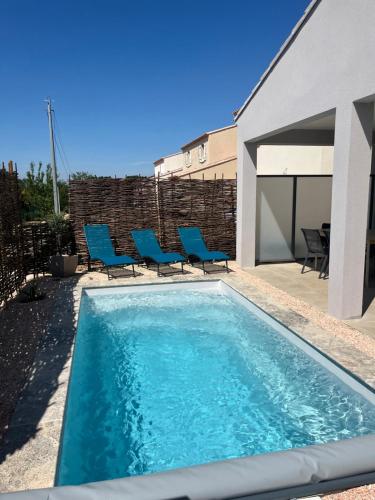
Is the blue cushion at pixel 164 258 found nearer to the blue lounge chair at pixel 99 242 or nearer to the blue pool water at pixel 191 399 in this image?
the blue lounge chair at pixel 99 242

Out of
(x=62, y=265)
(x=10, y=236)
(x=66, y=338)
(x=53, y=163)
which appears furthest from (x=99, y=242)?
(x=53, y=163)

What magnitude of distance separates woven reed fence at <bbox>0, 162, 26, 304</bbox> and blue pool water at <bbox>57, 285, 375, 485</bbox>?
1.87 metres

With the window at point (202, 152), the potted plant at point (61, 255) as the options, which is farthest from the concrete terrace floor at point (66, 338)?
the window at point (202, 152)

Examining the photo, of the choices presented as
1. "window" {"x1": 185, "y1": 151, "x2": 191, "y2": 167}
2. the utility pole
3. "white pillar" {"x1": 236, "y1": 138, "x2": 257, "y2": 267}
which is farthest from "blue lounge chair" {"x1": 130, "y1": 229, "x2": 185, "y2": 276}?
"window" {"x1": 185, "y1": 151, "x2": 191, "y2": 167}

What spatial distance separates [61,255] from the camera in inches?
409

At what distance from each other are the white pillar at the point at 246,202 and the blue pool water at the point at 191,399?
4.07 meters

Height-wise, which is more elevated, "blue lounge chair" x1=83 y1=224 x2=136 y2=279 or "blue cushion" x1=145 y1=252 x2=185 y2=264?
"blue lounge chair" x1=83 y1=224 x2=136 y2=279

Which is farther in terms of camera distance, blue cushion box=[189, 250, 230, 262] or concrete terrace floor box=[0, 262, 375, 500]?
blue cushion box=[189, 250, 230, 262]

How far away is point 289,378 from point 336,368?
1.99ft

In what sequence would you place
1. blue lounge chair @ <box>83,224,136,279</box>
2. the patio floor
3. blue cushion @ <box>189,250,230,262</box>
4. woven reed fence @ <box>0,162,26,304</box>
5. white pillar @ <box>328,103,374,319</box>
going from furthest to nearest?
blue lounge chair @ <box>83,224,136,279</box>, blue cushion @ <box>189,250,230,262</box>, woven reed fence @ <box>0,162,26,304</box>, the patio floor, white pillar @ <box>328,103,374,319</box>

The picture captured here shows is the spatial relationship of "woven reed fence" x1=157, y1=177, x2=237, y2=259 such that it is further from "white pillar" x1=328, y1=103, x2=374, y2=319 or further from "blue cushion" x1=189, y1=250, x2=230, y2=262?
"white pillar" x1=328, y1=103, x2=374, y2=319

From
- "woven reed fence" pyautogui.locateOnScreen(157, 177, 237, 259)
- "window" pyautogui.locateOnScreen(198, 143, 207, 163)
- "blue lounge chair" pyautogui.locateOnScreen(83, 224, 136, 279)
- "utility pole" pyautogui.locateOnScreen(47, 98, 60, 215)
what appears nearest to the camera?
"blue lounge chair" pyautogui.locateOnScreen(83, 224, 136, 279)

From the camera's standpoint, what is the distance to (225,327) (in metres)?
7.11

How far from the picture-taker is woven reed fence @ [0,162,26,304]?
7.32m
